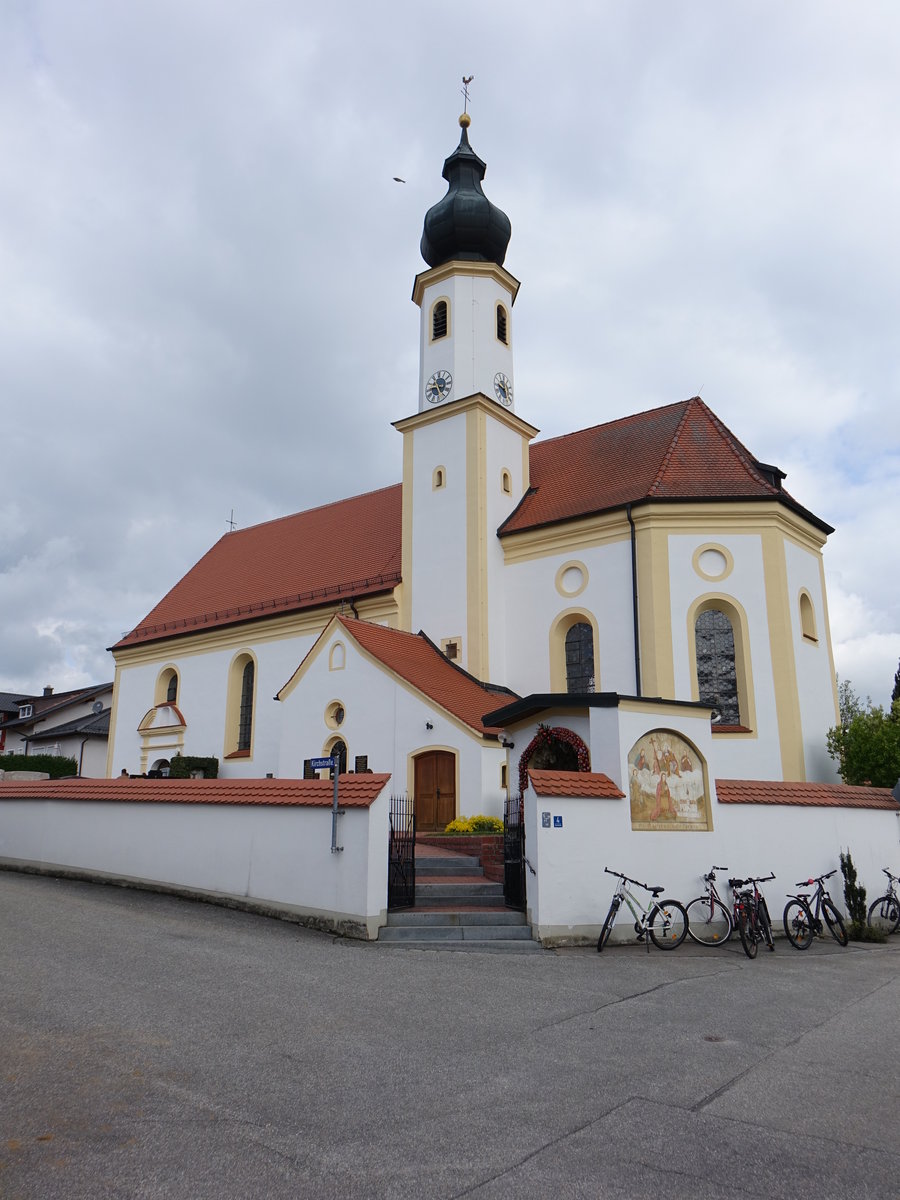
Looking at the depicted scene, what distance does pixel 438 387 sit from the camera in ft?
82.7

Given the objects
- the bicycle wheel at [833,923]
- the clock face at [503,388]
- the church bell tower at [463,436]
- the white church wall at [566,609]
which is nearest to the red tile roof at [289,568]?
the church bell tower at [463,436]

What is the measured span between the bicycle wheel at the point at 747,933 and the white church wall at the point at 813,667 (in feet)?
26.3

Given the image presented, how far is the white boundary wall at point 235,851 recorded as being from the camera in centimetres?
1138

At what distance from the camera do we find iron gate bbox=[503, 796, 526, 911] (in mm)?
12180

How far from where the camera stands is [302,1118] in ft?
16.9

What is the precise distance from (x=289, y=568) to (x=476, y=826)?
1417 centimetres

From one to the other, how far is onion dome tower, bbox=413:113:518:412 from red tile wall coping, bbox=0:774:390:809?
13.5 metres

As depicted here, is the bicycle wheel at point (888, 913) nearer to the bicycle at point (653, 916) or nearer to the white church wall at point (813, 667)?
the bicycle at point (653, 916)

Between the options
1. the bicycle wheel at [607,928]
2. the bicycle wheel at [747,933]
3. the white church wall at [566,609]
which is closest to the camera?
the bicycle wheel at [607,928]

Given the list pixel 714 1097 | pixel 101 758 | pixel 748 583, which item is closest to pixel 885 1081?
pixel 714 1097

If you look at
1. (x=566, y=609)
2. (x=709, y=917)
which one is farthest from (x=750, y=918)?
(x=566, y=609)

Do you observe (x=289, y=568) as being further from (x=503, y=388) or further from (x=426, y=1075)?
(x=426, y=1075)

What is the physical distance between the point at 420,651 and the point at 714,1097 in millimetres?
16589

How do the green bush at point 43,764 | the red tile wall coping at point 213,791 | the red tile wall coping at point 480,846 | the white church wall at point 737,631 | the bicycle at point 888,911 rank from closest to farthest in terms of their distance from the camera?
1. the red tile wall coping at point 213,791
2. the bicycle at point 888,911
3. the red tile wall coping at point 480,846
4. the white church wall at point 737,631
5. the green bush at point 43,764
